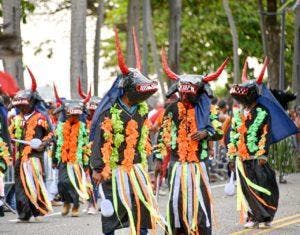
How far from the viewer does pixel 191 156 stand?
14047 millimetres

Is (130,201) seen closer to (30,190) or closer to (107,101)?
(107,101)

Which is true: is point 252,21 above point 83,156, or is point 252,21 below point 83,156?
above

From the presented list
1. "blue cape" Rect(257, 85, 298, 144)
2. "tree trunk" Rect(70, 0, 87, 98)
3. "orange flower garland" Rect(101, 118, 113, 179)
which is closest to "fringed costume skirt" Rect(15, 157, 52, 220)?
"blue cape" Rect(257, 85, 298, 144)

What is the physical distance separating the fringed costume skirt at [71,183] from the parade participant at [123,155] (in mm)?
6267

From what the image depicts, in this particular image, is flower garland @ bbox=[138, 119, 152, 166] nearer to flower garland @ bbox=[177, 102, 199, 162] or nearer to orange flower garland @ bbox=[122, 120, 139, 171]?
orange flower garland @ bbox=[122, 120, 139, 171]

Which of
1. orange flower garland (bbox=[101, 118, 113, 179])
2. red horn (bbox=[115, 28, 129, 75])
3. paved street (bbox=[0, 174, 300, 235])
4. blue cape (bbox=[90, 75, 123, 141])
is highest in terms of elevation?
red horn (bbox=[115, 28, 129, 75])

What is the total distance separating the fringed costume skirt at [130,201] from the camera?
509 inches

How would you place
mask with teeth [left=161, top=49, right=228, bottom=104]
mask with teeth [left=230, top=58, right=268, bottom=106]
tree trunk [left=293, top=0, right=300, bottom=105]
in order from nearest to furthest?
mask with teeth [left=161, top=49, right=228, bottom=104], mask with teeth [left=230, top=58, right=268, bottom=106], tree trunk [left=293, top=0, right=300, bottom=105]

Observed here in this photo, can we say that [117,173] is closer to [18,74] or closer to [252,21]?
[18,74]

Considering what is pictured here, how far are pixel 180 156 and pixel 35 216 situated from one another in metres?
4.91

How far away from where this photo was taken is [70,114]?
19.3 metres

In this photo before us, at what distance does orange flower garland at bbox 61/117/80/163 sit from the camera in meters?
19.5

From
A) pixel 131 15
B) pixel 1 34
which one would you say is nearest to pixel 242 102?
pixel 1 34

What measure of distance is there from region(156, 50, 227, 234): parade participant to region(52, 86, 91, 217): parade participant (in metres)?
→ 5.42
